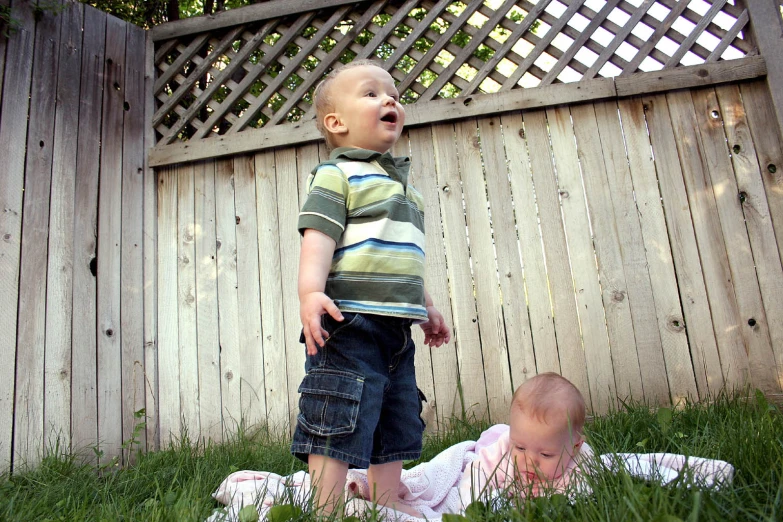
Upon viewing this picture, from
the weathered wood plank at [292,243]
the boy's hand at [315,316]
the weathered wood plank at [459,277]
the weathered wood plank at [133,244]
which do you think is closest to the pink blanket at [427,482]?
the boy's hand at [315,316]

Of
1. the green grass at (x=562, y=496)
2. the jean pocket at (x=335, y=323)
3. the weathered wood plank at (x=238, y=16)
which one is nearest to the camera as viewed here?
the green grass at (x=562, y=496)

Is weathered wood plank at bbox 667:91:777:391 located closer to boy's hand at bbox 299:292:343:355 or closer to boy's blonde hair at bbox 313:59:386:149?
boy's blonde hair at bbox 313:59:386:149

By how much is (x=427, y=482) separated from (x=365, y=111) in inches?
45.6

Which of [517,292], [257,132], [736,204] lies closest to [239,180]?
[257,132]

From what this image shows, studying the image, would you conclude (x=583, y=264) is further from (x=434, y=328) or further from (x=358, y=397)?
(x=358, y=397)

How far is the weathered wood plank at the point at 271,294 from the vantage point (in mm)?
2980

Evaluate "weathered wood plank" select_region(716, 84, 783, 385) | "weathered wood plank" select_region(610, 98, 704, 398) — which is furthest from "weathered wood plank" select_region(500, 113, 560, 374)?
"weathered wood plank" select_region(716, 84, 783, 385)

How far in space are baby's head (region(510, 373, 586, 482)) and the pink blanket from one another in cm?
9

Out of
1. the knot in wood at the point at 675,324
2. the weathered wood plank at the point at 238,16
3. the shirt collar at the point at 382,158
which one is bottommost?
the knot in wood at the point at 675,324

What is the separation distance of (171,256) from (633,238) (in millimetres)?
2320

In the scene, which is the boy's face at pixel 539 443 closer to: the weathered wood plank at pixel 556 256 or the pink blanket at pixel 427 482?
the pink blanket at pixel 427 482

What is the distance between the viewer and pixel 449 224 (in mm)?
2988

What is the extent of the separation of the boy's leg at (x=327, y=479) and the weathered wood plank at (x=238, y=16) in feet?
8.63

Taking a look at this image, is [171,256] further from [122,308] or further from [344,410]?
[344,410]
